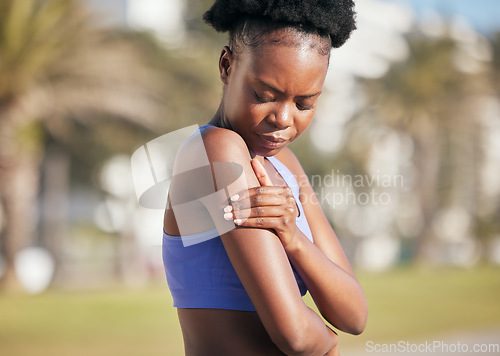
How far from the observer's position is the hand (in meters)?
1.53

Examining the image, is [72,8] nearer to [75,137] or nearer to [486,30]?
[75,137]

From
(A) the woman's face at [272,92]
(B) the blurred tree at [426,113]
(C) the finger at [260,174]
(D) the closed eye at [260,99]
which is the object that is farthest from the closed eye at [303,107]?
(B) the blurred tree at [426,113]

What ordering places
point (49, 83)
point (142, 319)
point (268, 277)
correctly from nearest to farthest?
point (268, 277)
point (142, 319)
point (49, 83)

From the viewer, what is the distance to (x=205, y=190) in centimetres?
161

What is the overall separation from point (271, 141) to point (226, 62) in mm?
278

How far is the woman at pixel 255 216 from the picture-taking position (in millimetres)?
1535

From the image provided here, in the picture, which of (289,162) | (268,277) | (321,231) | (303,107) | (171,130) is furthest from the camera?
(171,130)

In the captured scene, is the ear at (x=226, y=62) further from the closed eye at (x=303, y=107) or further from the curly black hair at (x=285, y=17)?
the closed eye at (x=303, y=107)

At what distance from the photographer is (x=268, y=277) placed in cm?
151

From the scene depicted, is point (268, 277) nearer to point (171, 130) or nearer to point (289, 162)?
point (289, 162)

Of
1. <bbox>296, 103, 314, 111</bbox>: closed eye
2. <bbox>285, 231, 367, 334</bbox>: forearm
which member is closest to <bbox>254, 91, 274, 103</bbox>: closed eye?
<bbox>296, 103, 314, 111</bbox>: closed eye

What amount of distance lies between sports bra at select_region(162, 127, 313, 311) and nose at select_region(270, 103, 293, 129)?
1.11 feet

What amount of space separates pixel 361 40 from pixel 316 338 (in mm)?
38421

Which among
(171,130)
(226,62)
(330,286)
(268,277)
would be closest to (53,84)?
(171,130)
